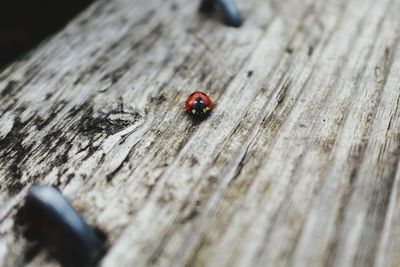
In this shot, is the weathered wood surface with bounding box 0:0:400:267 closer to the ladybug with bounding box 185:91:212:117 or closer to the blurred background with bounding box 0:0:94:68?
the ladybug with bounding box 185:91:212:117

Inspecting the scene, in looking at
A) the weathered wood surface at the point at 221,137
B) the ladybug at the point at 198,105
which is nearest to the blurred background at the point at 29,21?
the weathered wood surface at the point at 221,137

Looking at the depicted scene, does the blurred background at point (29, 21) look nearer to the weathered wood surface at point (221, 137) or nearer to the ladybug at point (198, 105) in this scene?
the weathered wood surface at point (221, 137)

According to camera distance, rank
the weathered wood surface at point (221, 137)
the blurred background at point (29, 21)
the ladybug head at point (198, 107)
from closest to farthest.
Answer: the weathered wood surface at point (221, 137) < the ladybug head at point (198, 107) < the blurred background at point (29, 21)

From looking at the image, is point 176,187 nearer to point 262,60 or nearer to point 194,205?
point 194,205

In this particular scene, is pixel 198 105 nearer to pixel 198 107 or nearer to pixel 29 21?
pixel 198 107

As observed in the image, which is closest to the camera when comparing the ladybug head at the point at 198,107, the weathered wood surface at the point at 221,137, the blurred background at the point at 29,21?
the weathered wood surface at the point at 221,137

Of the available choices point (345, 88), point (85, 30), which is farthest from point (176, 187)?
point (85, 30)

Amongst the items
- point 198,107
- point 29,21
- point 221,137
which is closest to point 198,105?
point 198,107

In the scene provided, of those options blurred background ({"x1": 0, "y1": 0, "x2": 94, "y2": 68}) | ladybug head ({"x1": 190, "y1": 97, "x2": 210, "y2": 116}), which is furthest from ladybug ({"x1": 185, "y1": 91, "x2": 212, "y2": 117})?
blurred background ({"x1": 0, "y1": 0, "x2": 94, "y2": 68})

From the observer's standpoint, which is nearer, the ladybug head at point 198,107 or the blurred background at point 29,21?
the ladybug head at point 198,107
